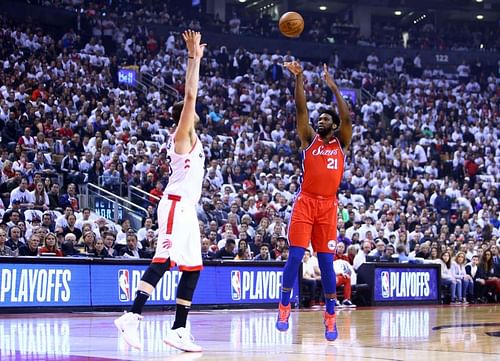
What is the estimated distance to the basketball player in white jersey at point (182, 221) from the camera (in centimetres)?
818

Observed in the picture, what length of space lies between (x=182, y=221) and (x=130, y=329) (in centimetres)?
105

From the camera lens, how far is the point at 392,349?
8672 millimetres

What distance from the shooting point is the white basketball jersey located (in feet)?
27.6

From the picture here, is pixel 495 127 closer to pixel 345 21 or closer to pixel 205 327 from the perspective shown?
pixel 345 21

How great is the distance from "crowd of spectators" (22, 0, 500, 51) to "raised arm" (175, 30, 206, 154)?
23.5 metres

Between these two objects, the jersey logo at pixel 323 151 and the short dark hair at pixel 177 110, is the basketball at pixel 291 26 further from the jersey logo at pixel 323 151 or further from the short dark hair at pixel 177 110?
the short dark hair at pixel 177 110

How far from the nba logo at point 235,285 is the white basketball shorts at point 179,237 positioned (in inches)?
353

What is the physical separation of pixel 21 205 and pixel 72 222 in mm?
1264

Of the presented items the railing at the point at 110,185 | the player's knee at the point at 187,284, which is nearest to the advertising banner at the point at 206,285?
the railing at the point at 110,185

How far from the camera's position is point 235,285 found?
1730 cm

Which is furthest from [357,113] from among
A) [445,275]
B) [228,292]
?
[228,292]

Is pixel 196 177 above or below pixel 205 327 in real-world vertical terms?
above

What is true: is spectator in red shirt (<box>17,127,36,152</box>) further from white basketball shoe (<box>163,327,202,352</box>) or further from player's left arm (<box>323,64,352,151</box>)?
white basketball shoe (<box>163,327,202,352</box>)

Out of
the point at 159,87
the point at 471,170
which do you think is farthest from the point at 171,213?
the point at 471,170
